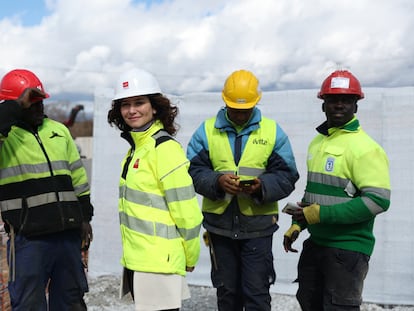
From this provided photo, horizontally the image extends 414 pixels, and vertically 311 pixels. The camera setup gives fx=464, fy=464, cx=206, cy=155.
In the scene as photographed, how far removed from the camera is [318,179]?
308 centimetres

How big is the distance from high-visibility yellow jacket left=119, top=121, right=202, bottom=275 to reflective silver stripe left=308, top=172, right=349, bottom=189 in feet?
3.09

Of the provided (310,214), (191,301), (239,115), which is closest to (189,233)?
(310,214)

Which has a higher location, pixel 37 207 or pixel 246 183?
pixel 246 183

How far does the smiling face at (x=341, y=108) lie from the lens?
3.05m

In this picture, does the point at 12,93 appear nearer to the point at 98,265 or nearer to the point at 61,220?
the point at 61,220

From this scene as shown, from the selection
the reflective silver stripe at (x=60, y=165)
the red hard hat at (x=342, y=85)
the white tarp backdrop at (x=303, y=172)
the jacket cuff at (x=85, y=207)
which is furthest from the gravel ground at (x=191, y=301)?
the red hard hat at (x=342, y=85)

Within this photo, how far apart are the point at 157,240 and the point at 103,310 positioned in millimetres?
2768

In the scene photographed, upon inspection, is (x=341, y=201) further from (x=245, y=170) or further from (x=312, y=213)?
(x=245, y=170)

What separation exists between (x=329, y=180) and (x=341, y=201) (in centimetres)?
15

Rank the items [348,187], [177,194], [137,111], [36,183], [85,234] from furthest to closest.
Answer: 1. [85,234]
2. [36,183]
3. [348,187]
4. [137,111]
5. [177,194]

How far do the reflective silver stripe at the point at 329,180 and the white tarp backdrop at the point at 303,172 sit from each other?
6.93 ft

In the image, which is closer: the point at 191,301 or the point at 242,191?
the point at 242,191

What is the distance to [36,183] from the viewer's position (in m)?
3.14

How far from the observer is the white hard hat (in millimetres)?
2711
